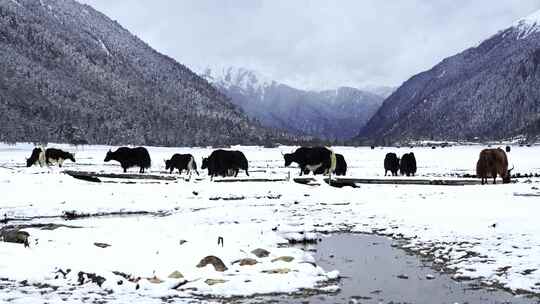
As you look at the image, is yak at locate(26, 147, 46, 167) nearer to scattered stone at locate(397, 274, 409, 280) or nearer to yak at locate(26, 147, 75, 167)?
yak at locate(26, 147, 75, 167)

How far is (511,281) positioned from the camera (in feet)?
35.0

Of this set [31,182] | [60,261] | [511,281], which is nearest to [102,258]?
[60,261]

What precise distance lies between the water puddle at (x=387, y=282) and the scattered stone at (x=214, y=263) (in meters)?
1.94

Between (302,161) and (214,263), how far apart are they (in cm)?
2886

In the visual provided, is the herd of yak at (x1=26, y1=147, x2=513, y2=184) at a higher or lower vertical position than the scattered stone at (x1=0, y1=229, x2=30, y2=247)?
higher

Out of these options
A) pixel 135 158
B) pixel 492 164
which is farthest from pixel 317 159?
pixel 135 158

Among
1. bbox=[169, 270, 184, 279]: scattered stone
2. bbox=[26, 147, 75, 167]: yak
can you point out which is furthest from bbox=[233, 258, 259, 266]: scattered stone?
bbox=[26, 147, 75, 167]: yak

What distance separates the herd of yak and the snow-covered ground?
14.4 ft

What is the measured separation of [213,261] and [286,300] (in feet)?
8.34

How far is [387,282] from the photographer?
37.2 ft

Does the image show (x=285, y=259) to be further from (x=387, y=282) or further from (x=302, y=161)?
(x=302, y=161)

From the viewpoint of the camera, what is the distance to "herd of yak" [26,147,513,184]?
31203 millimetres

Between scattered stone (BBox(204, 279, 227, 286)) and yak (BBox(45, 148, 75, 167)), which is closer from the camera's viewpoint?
scattered stone (BBox(204, 279, 227, 286))

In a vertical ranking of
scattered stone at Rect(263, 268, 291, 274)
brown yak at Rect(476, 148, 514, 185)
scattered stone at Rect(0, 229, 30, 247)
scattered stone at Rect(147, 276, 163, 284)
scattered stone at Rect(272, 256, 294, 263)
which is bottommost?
scattered stone at Rect(147, 276, 163, 284)
